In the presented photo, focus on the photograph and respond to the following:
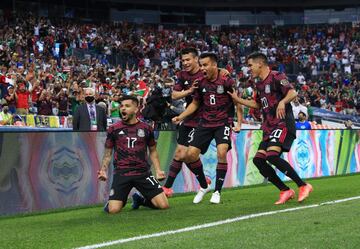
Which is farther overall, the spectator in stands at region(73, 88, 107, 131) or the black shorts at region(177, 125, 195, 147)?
the spectator in stands at region(73, 88, 107, 131)

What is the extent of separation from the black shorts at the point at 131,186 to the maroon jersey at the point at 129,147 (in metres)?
0.07

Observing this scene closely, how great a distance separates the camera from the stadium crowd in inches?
729

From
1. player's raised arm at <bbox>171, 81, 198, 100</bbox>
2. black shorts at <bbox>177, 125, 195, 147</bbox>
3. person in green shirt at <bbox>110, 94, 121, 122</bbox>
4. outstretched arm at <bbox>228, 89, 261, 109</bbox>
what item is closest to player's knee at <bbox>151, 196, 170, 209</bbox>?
black shorts at <bbox>177, 125, 195, 147</bbox>

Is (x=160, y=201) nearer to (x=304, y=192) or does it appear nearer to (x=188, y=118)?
(x=188, y=118)

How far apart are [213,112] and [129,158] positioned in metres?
1.52

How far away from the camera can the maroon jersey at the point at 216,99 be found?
10320 mm

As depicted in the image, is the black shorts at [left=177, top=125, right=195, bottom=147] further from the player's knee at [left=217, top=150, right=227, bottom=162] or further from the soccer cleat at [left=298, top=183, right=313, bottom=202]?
the soccer cleat at [left=298, top=183, right=313, bottom=202]

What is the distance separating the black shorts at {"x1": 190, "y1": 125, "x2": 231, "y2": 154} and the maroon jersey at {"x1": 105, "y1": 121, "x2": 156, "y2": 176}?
103 centimetres

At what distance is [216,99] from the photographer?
10.3m

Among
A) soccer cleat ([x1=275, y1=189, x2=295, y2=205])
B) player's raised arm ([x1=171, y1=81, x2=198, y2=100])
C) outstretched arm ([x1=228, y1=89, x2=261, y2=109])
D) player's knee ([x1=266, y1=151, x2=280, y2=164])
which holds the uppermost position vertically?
player's raised arm ([x1=171, y1=81, x2=198, y2=100])

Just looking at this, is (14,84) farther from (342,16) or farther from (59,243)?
(342,16)

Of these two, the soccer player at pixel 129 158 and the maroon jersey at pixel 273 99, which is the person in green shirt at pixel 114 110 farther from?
the soccer player at pixel 129 158

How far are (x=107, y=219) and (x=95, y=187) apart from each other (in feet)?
8.26

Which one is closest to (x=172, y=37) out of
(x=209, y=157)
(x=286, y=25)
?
(x=286, y=25)
